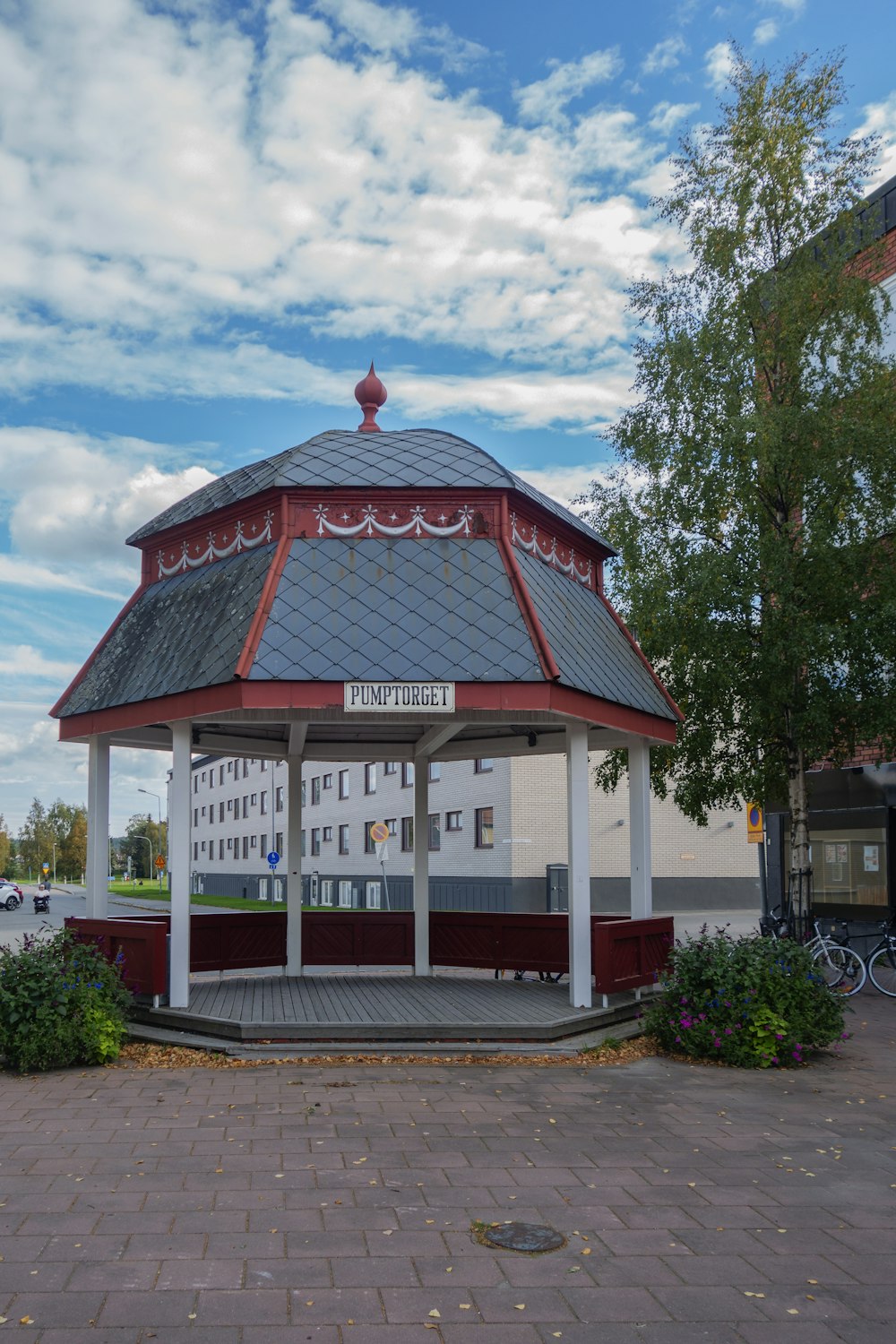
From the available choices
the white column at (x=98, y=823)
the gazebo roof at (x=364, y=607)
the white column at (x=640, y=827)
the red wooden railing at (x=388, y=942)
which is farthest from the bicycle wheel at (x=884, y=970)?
the white column at (x=98, y=823)

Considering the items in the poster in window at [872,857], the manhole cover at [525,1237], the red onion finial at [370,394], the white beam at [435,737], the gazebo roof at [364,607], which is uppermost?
the red onion finial at [370,394]

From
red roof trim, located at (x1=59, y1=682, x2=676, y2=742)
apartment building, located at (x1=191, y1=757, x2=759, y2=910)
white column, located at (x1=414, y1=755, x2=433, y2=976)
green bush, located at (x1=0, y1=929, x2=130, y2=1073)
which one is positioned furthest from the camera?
apartment building, located at (x1=191, y1=757, x2=759, y2=910)

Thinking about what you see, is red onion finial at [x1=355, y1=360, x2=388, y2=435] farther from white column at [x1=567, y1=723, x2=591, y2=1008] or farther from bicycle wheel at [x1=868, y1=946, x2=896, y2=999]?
bicycle wheel at [x1=868, y1=946, x2=896, y2=999]

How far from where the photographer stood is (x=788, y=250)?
17.0 metres

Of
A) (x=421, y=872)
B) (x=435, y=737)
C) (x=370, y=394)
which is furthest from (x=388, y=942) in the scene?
(x=370, y=394)

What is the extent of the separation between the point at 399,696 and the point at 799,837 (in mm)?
7948

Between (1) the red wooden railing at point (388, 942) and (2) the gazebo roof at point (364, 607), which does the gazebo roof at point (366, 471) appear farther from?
(1) the red wooden railing at point (388, 942)

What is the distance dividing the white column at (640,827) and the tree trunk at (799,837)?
335 cm

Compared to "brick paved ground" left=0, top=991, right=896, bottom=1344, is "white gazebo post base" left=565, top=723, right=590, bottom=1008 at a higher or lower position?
higher

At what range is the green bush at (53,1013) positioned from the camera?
10.1m

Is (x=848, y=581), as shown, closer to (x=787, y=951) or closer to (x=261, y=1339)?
(x=787, y=951)

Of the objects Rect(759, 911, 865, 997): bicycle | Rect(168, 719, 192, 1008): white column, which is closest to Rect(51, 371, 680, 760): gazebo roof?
Rect(168, 719, 192, 1008): white column

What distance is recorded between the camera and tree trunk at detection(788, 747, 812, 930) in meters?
16.7

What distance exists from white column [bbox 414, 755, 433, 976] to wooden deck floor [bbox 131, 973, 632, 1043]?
1.26 m
